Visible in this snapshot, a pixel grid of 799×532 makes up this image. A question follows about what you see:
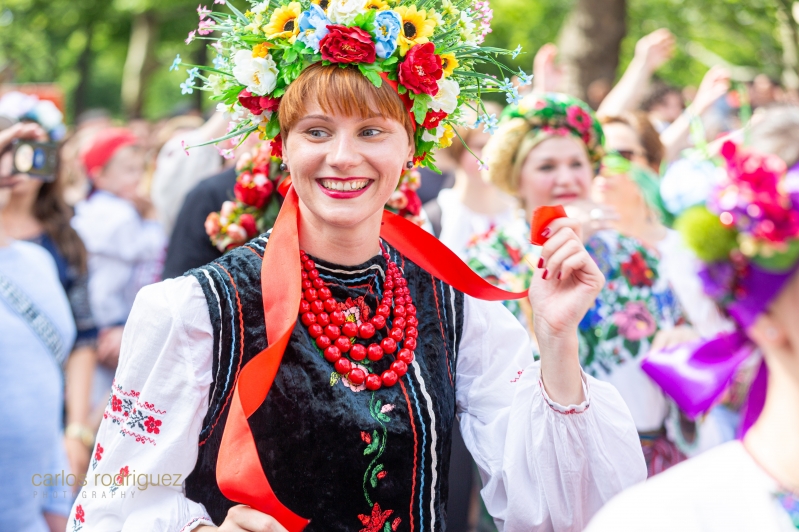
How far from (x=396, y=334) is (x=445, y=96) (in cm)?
65

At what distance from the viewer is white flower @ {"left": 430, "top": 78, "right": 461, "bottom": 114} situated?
88.9 inches

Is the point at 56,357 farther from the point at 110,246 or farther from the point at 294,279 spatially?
the point at 110,246

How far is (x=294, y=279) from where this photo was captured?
208 cm

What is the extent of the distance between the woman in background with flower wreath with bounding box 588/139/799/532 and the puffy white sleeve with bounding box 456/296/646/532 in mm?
710

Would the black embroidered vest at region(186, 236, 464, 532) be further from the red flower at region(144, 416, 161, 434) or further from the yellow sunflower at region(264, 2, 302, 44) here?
the yellow sunflower at region(264, 2, 302, 44)

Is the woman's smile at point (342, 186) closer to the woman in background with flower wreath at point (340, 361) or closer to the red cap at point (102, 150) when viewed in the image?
the woman in background with flower wreath at point (340, 361)

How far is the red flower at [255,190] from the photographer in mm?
3176

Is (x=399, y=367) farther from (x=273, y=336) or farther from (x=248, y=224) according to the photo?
(x=248, y=224)

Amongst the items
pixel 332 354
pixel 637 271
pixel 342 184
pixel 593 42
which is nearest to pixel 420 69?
pixel 342 184

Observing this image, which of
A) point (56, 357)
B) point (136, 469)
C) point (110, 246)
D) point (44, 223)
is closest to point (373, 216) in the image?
point (136, 469)

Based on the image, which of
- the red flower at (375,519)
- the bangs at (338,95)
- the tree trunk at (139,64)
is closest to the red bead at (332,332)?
the red flower at (375,519)

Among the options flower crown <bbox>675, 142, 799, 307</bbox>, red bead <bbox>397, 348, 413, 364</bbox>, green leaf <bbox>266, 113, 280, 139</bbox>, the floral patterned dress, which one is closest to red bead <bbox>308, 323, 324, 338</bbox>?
red bead <bbox>397, 348, 413, 364</bbox>

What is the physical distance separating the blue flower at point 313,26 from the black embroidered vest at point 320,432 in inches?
21.6

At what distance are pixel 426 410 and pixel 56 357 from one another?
1.70 meters
